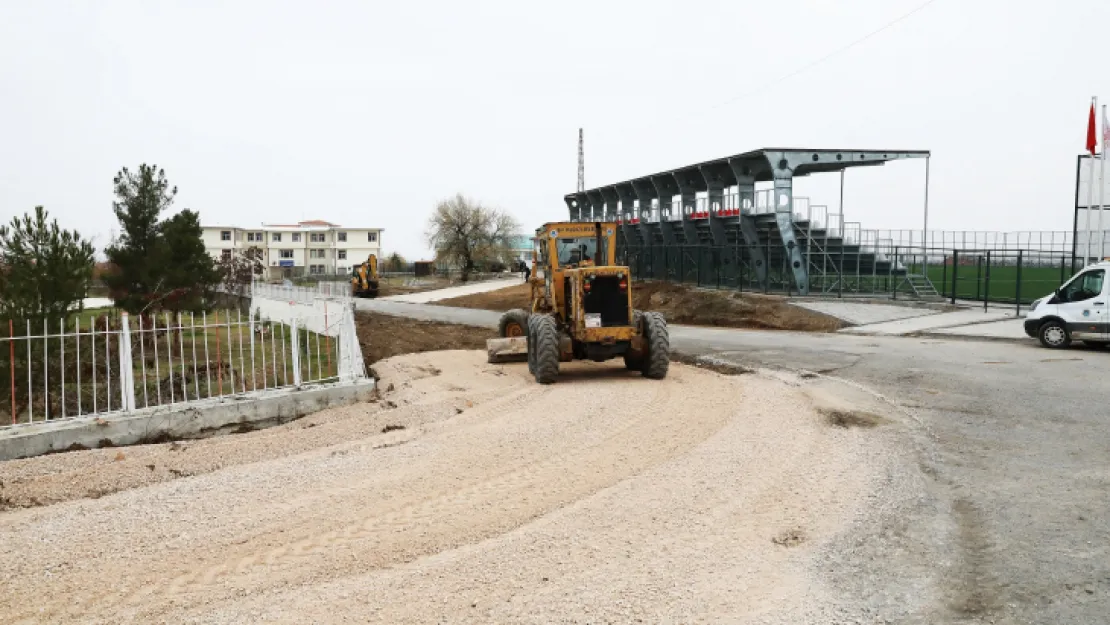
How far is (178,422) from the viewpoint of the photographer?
10.2 metres

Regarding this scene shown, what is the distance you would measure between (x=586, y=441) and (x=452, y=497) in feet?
7.97

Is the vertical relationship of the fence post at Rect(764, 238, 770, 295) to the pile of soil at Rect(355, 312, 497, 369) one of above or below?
above

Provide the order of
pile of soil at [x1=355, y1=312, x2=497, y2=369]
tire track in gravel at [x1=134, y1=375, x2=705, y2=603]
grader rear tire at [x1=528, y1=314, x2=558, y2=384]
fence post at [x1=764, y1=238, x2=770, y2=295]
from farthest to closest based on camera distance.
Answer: fence post at [x1=764, y1=238, x2=770, y2=295] → pile of soil at [x1=355, y1=312, x2=497, y2=369] → grader rear tire at [x1=528, y1=314, x2=558, y2=384] → tire track in gravel at [x1=134, y1=375, x2=705, y2=603]

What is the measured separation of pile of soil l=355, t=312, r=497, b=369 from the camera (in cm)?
2077

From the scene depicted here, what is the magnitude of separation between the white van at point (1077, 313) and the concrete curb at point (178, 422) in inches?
590

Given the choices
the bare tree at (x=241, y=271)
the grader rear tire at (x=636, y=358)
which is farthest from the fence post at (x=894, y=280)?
the bare tree at (x=241, y=271)

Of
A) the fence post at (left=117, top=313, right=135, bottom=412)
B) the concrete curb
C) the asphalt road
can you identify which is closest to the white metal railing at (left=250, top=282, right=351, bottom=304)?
the concrete curb

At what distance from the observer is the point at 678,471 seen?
7.89 metres

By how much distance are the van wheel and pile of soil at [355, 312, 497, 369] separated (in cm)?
1277

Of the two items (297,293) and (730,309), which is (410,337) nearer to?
(297,293)

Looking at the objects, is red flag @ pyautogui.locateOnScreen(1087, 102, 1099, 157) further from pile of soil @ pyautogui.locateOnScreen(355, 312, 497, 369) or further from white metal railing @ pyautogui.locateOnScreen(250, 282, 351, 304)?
white metal railing @ pyautogui.locateOnScreen(250, 282, 351, 304)

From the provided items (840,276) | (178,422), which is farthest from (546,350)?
(840,276)

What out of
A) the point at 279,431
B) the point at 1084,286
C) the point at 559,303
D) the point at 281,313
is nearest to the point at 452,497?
the point at 279,431

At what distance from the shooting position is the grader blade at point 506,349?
16828mm
